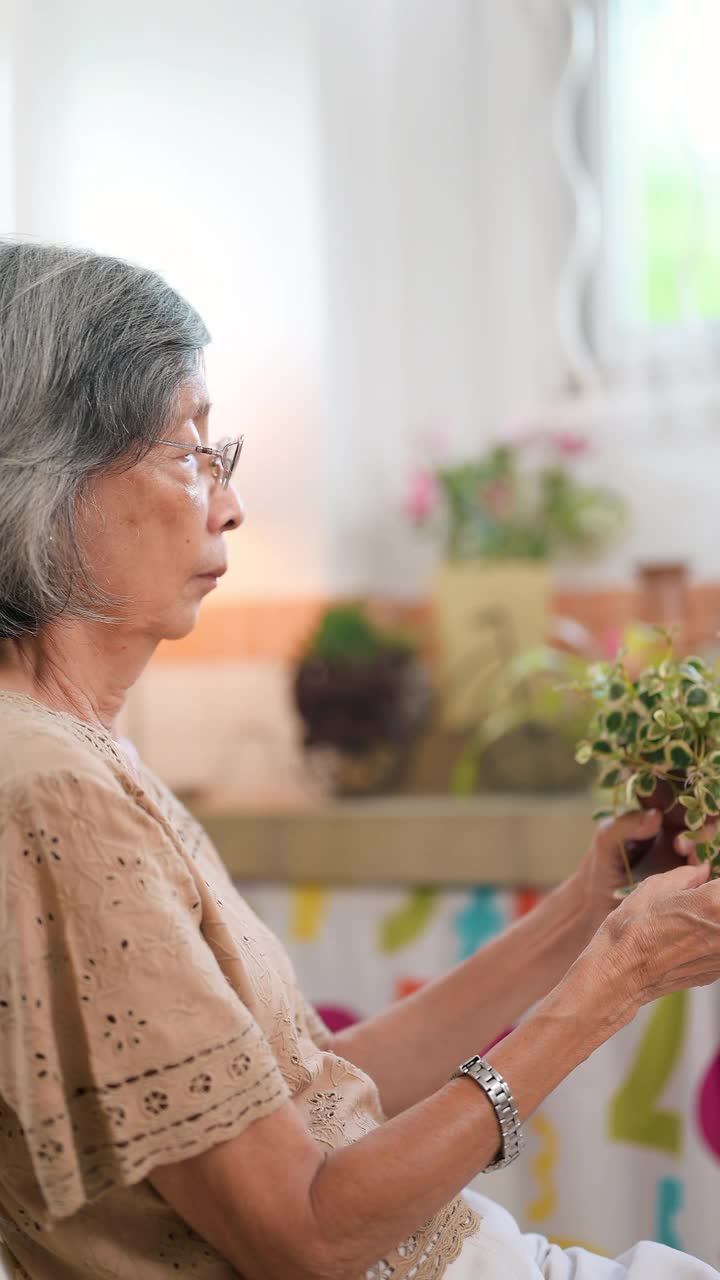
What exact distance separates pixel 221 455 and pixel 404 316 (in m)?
1.64

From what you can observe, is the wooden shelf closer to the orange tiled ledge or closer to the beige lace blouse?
the orange tiled ledge

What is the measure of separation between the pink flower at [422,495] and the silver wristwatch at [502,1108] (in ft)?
5.41

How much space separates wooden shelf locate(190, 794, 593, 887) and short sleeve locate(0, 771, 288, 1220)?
42.8 inches

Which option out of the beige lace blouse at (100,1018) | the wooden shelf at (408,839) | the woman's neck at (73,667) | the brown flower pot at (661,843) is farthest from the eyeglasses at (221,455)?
the wooden shelf at (408,839)

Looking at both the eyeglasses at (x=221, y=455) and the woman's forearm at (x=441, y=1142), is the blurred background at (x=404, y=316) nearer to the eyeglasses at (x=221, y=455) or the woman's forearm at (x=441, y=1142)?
the eyeglasses at (x=221, y=455)

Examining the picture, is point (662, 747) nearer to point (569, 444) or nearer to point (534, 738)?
point (534, 738)

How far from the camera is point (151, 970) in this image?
0.78 metres

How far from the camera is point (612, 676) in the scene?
111 centimetres

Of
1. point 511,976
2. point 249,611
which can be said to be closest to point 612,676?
point 511,976

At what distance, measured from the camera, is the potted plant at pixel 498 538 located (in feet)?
7.29

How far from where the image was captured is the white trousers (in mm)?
975

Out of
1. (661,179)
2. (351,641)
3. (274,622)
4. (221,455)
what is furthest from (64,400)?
(661,179)

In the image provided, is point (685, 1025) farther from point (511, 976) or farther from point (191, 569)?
point (191, 569)

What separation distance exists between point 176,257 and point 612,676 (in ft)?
5.27
